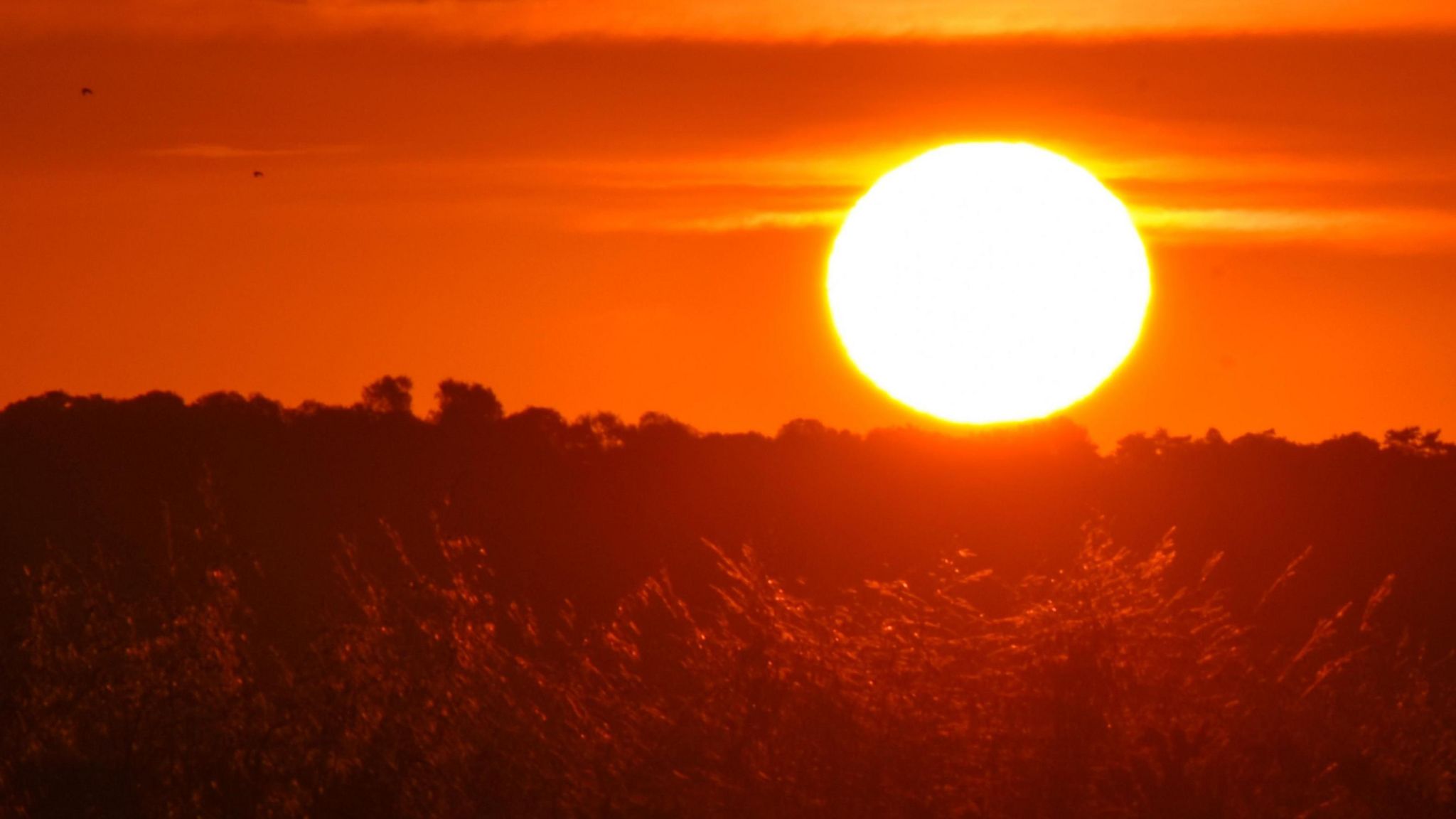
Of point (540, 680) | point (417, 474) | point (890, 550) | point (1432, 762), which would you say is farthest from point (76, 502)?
point (1432, 762)

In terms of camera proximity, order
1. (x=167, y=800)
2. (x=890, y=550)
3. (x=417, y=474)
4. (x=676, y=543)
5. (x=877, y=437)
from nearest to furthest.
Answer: (x=167, y=800) → (x=890, y=550) → (x=676, y=543) → (x=417, y=474) → (x=877, y=437)

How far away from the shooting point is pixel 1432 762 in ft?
56.8

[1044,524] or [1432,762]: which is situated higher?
[1044,524]

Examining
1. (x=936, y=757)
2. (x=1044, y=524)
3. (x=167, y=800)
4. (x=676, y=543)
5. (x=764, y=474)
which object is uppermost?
(x=764, y=474)

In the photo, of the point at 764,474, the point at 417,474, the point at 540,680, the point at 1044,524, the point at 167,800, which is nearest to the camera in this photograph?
the point at 167,800

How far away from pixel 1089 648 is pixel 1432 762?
8.78 feet

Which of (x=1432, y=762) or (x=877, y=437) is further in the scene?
(x=877, y=437)

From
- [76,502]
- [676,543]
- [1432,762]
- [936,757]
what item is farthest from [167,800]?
[676,543]

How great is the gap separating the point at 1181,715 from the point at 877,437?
53984 millimetres

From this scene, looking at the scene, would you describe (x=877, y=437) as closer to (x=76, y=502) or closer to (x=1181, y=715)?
(x=76, y=502)

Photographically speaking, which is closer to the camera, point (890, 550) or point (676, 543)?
point (890, 550)

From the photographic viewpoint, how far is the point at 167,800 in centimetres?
1658

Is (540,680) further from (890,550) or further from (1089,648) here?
(890,550)

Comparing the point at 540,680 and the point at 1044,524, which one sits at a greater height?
the point at 1044,524
